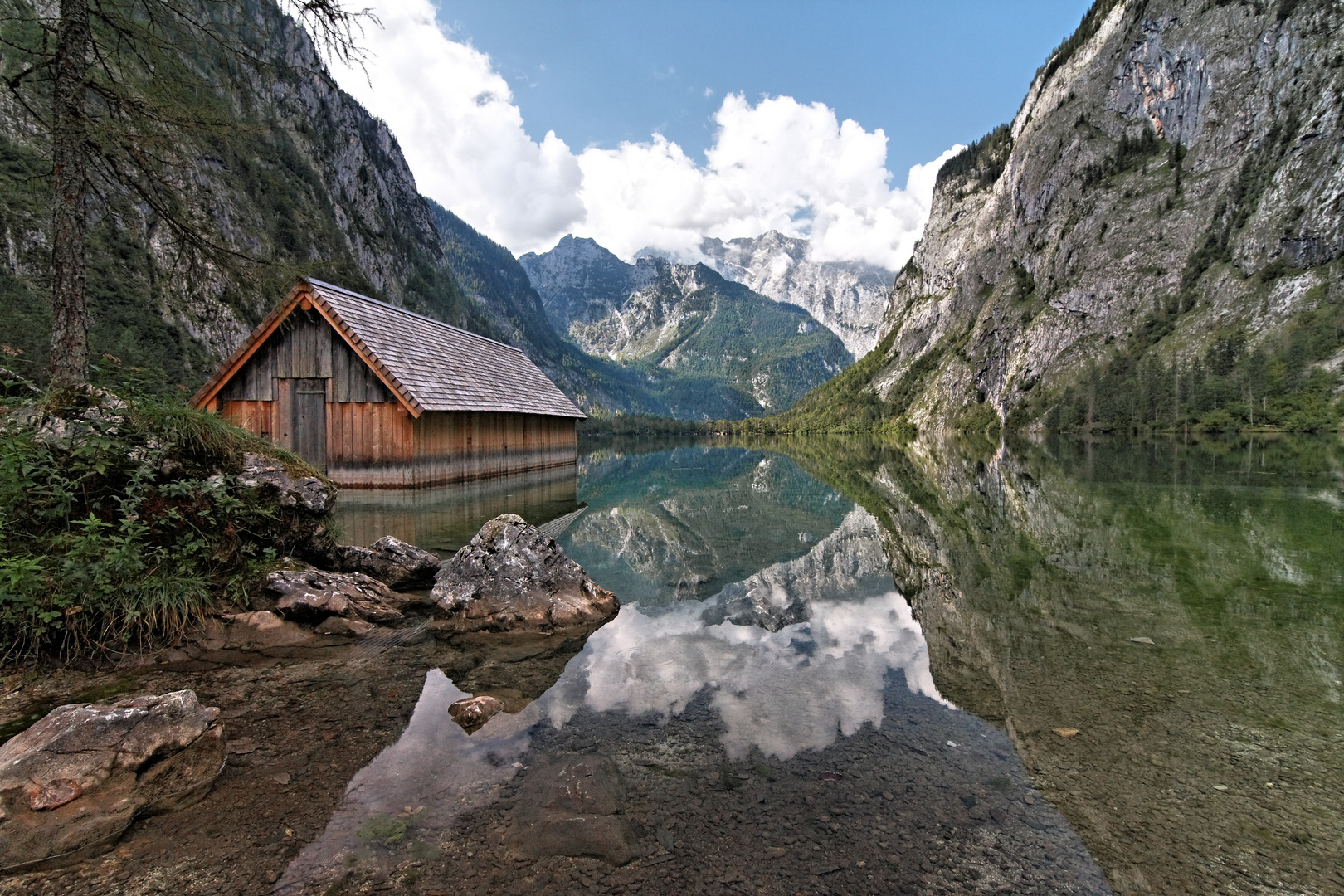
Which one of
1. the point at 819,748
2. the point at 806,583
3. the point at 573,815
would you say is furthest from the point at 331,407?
the point at 819,748

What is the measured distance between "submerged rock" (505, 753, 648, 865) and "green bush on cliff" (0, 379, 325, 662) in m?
4.75

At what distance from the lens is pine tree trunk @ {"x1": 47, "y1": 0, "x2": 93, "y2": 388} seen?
Result: 23.5ft

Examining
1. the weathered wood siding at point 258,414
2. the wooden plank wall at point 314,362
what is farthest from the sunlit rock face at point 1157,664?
the weathered wood siding at point 258,414

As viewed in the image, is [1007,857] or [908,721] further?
[908,721]

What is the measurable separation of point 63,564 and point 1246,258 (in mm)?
150809

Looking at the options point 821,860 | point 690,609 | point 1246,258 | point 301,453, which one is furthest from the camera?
point 1246,258

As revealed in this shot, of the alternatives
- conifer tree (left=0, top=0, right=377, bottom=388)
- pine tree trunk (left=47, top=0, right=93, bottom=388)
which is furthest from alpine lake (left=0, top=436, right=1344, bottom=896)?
conifer tree (left=0, top=0, right=377, bottom=388)

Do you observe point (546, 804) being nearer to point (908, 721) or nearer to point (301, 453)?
point (908, 721)

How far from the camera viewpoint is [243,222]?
4847 centimetres

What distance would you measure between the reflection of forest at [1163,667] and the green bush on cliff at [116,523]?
8115 millimetres

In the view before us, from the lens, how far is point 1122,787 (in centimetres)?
394

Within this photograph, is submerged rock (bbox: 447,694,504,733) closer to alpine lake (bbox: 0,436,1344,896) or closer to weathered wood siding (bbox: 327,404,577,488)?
alpine lake (bbox: 0,436,1344,896)

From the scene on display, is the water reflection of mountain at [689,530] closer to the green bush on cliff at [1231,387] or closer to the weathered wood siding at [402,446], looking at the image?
the weathered wood siding at [402,446]

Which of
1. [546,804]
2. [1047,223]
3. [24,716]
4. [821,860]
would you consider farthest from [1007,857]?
[1047,223]
